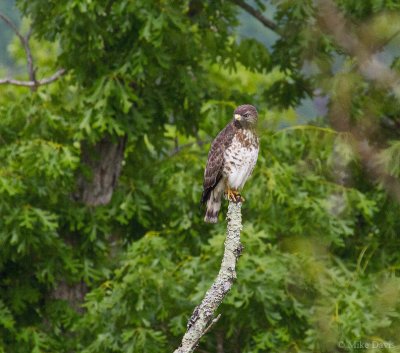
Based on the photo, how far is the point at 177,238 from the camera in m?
10.9

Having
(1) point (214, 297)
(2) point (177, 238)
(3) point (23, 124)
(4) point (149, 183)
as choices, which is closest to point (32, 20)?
(3) point (23, 124)

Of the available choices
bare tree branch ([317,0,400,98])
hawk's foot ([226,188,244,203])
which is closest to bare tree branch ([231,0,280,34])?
bare tree branch ([317,0,400,98])

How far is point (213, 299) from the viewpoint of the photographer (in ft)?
16.9

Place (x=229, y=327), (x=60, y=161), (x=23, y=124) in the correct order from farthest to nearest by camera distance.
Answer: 1. (x=23, y=124)
2. (x=60, y=161)
3. (x=229, y=327)

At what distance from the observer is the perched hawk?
7855 mm

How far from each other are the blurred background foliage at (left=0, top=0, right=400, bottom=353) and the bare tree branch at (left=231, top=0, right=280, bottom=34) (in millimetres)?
60

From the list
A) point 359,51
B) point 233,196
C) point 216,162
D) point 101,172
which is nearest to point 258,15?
point 101,172

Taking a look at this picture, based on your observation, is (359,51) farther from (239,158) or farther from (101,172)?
(101,172)

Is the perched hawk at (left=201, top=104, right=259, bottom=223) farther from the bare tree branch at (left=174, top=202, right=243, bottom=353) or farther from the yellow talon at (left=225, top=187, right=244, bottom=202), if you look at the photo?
the bare tree branch at (left=174, top=202, right=243, bottom=353)

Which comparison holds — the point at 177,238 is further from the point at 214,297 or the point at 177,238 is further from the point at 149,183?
the point at 214,297

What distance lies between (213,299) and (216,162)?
2949mm

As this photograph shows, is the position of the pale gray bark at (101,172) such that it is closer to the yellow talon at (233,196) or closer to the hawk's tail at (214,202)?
the hawk's tail at (214,202)

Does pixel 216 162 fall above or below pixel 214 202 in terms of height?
above

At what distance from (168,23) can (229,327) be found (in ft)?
10.1
